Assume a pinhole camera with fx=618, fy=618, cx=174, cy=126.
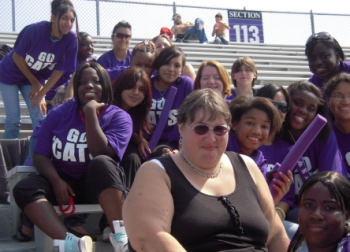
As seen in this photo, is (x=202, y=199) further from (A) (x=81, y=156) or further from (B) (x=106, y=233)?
(A) (x=81, y=156)

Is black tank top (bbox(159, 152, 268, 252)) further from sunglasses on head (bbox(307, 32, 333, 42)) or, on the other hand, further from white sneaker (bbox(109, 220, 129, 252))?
sunglasses on head (bbox(307, 32, 333, 42))

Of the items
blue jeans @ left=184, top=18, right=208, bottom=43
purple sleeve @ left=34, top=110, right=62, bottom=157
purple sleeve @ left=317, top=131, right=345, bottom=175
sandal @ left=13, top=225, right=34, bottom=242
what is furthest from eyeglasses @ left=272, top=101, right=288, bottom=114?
blue jeans @ left=184, top=18, right=208, bottom=43

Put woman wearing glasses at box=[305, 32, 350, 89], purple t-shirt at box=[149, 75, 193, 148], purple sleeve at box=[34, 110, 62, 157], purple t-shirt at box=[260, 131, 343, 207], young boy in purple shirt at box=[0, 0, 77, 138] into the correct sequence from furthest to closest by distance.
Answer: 1. young boy in purple shirt at box=[0, 0, 77, 138]
2. woman wearing glasses at box=[305, 32, 350, 89]
3. purple t-shirt at box=[149, 75, 193, 148]
4. purple sleeve at box=[34, 110, 62, 157]
5. purple t-shirt at box=[260, 131, 343, 207]

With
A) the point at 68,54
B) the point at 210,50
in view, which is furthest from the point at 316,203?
the point at 210,50

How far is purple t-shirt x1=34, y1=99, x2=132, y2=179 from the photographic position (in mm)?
3666

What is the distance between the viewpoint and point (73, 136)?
3715mm

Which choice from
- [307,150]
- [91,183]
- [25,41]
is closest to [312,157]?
[307,150]

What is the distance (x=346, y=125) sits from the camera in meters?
3.82

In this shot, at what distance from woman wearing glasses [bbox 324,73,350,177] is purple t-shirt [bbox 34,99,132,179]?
125 cm

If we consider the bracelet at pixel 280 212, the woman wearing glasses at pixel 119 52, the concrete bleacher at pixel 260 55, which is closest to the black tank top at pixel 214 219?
the bracelet at pixel 280 212

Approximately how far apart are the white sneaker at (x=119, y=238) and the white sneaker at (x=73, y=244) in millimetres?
122

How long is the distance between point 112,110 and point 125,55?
6.73 ft

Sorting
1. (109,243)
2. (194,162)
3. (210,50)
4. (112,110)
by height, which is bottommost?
(109,243)

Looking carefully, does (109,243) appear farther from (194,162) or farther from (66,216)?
(194,162)
